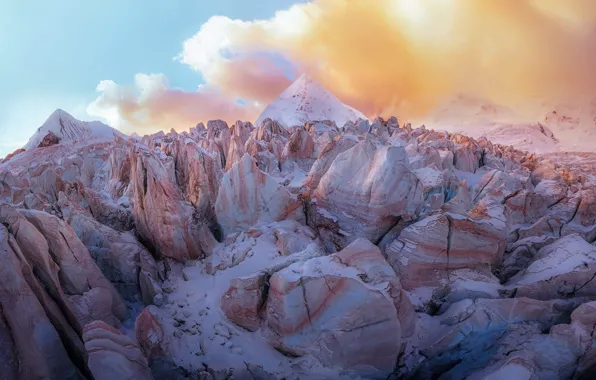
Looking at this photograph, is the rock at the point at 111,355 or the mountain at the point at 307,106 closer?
the rock at the point at 111,355

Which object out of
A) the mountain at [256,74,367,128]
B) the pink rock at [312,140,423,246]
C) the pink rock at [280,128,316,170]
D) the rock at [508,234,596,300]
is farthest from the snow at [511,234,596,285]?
the mountain at [256,74,367,128]

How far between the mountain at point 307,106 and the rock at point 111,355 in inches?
1500

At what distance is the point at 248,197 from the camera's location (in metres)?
8.46

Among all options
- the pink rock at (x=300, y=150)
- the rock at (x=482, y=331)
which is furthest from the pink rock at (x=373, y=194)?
the pink rock at (x=300, y=150)

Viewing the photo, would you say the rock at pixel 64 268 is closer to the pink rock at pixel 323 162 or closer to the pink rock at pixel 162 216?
the pink rock at pixel 162 216

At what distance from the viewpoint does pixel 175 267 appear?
7.39 metres

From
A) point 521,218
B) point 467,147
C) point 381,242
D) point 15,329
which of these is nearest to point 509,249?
point 381,242

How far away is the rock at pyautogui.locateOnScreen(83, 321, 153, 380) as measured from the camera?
4047 mm

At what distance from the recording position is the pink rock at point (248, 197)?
842 centimetres

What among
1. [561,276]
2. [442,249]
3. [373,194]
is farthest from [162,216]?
[561,276]

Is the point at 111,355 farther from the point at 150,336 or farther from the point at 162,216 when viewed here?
the point at 162,216

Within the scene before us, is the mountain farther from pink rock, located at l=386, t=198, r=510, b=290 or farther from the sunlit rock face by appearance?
pink rock, located at l=386, t=198, r=510, b=290

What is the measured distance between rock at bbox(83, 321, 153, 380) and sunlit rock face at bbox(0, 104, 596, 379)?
2cm

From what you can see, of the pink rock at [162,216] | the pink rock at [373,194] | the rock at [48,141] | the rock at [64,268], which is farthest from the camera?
the rock at [48,141]
